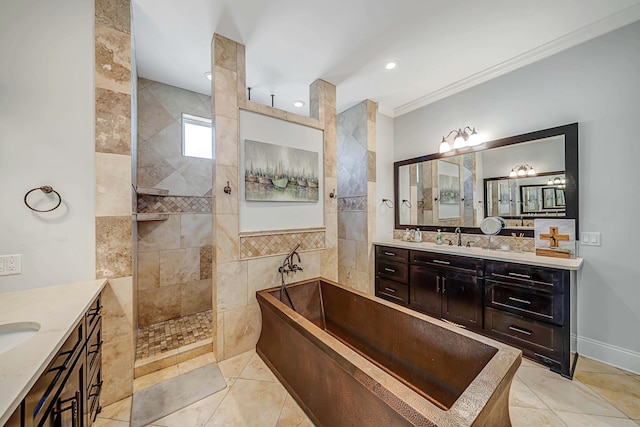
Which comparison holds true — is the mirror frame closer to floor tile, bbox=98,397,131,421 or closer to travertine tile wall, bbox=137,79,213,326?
travertine tile wall, bbox=137,79,213,326

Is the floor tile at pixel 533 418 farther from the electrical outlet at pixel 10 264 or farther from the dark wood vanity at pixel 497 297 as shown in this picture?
the electrical outlet at pixel 10 264

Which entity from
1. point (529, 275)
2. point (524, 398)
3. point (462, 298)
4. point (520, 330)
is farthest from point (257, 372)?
point (529, 275)

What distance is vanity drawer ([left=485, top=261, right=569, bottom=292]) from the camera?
1.96 metres

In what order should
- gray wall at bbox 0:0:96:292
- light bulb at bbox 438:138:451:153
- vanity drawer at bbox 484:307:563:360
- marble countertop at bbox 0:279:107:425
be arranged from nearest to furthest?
marble countertop at bbox 0:279:107:425
gray wall at bbox 0:0:96:292
vanity drawer at bbox 484:307:563:360
light bulb at bbox 438:138:451:153

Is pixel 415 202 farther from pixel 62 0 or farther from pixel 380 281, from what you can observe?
pixel 62 0

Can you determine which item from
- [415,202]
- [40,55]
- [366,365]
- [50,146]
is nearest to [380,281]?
[415,202]

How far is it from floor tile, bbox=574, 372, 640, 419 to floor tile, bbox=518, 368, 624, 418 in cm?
6

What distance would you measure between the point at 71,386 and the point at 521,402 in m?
2.70

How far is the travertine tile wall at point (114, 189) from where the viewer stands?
1667 mm

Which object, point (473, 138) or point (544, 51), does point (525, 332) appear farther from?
point (544, 51)

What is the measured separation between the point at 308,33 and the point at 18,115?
84.9 inches

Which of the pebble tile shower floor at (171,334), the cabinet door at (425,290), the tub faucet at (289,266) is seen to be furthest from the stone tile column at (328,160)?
the pebble tile shower floor at (171,334)

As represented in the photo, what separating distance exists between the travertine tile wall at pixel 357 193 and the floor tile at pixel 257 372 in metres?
1.80

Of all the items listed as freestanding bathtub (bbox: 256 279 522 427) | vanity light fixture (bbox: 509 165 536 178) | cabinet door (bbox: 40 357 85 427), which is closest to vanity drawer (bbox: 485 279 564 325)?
freestanding bathtub (bbox: 256 279 522 427)
